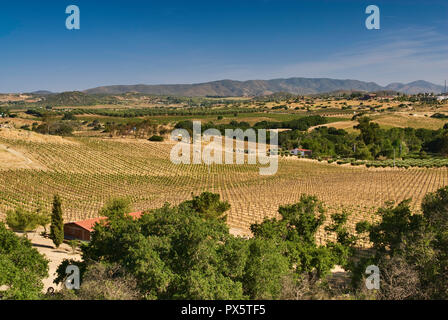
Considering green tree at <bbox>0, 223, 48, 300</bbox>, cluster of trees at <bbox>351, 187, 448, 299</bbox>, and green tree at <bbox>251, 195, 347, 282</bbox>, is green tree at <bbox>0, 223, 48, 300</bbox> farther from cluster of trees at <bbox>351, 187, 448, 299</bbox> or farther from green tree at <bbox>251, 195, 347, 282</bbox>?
cluster of trees at <bbox>351, 187, 448, 299</bbox>

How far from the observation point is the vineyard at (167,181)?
4820 centimetres

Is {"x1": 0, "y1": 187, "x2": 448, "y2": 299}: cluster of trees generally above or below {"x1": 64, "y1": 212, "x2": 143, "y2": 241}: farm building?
above

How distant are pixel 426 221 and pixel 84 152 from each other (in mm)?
79416

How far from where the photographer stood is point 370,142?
391ft

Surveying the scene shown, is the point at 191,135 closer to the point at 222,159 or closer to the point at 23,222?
the point at 222,159

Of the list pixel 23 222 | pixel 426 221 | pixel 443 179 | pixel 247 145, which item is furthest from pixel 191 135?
pixel 426 221

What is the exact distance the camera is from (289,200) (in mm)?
51438

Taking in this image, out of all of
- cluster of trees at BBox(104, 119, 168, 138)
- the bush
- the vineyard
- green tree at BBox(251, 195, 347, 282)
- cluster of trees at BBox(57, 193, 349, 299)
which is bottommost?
the vineyard

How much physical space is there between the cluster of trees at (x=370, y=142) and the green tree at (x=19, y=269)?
98.3 m

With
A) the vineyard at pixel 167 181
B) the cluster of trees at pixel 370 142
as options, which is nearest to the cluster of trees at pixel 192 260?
the vineyard at pixel 167 181

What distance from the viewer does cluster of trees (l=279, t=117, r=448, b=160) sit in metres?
110

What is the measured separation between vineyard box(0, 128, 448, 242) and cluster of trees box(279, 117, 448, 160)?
A: 1683 cm

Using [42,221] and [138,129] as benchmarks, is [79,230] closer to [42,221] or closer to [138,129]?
[42,221]

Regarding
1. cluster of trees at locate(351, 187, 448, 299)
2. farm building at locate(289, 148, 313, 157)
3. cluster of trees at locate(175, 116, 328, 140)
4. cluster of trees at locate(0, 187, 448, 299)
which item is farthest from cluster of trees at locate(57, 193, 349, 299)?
cluster of trees at locate(175, 116, 328, 140)
